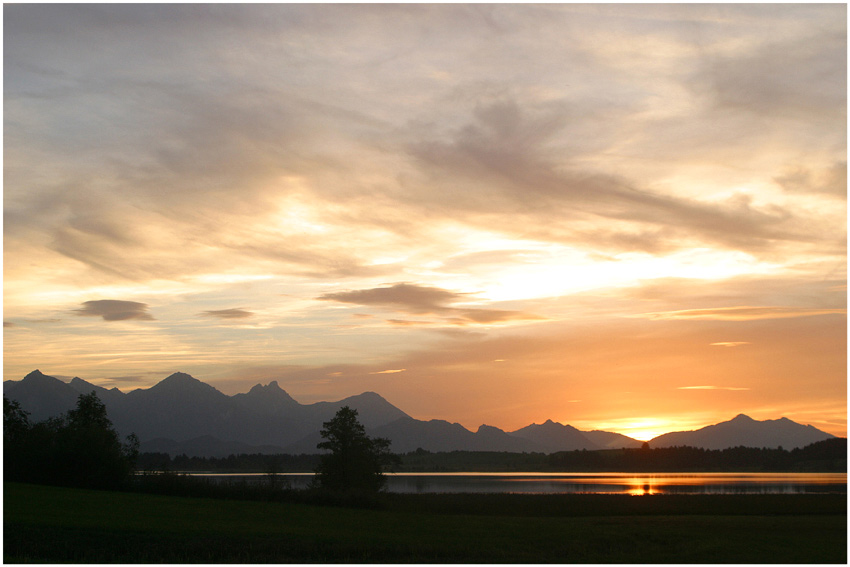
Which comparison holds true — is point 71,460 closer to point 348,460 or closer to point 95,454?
point 95,454

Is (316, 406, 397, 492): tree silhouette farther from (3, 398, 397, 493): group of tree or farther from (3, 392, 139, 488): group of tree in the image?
(3, 392, 139, 488): group of tree

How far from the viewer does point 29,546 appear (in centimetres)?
2906

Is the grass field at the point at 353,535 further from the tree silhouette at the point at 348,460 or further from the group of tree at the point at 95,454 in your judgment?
the tree silhouette at the point at 348,460

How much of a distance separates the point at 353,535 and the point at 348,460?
174 ft

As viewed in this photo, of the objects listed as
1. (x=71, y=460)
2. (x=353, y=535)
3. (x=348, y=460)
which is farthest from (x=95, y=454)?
(x=353, y=535)

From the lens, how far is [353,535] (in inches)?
1406

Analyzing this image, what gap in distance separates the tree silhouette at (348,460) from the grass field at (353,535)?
114 feet

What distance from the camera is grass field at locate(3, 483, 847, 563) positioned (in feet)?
97.0

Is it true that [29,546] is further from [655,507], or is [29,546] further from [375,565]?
[655,507]

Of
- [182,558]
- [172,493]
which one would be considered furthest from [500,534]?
[172,493]

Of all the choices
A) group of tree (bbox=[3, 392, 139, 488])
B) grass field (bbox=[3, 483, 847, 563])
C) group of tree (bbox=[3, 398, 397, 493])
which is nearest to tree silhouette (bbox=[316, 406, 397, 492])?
group of tree (bbox=[3, 398, 397, 493])

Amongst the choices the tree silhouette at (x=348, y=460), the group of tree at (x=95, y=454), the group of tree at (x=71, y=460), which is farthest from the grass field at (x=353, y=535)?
the tree silhouette at (x=348, y=460)

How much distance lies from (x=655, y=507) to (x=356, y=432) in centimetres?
4298

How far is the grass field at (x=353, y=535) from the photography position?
97.0ft
